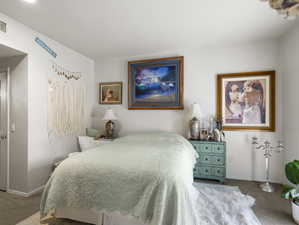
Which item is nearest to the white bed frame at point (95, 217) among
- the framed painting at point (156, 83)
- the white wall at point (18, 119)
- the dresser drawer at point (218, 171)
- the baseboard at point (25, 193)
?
the baseboard at point (25, 193)

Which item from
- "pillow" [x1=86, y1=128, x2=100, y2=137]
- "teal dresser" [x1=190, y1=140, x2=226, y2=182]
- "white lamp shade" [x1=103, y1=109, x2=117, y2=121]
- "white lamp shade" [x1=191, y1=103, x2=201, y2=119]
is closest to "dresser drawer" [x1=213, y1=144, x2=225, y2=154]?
"teal dresser" [x1=190, y1=140, x2=226, y2=182]

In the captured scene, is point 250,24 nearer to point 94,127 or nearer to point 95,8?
point 95,8

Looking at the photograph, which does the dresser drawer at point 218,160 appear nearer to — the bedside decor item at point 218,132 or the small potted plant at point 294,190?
the bedside decor item at point 218,132

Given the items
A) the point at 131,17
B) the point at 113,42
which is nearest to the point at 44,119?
the point at 113,42

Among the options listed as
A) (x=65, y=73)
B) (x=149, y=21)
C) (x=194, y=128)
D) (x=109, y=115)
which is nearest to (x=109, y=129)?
(x=109, y=115)

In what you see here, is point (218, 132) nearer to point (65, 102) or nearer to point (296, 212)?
point (296, 212)

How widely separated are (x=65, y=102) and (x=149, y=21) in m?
2.23

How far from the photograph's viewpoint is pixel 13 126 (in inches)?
97.9

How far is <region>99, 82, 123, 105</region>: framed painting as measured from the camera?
11.9 ft

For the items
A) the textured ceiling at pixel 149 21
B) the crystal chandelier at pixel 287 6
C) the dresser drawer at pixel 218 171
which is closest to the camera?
the crystal chandelier at pixel 287 6

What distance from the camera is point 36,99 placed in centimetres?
248

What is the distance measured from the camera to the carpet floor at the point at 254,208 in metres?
1.79

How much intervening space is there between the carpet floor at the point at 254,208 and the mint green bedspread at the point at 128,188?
0.50m

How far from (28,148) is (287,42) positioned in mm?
4598
